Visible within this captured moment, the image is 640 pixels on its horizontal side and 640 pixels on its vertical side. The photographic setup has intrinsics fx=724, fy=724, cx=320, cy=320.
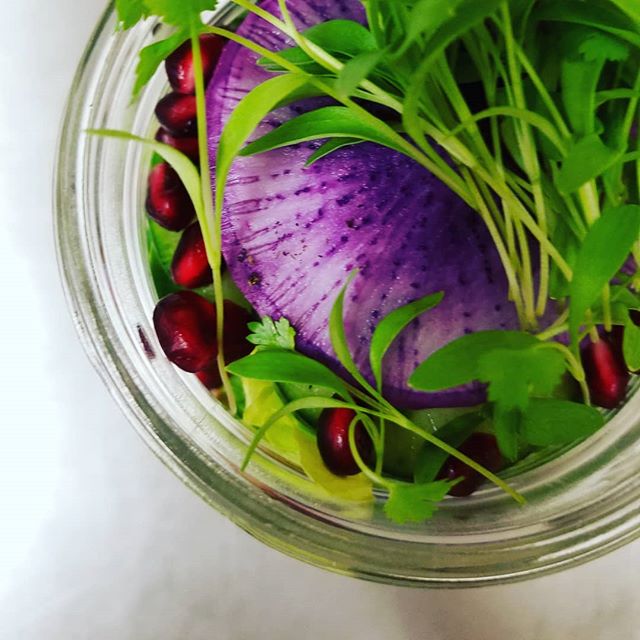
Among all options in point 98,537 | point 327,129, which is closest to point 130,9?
point 327,129

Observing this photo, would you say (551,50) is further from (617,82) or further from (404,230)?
(404,230)

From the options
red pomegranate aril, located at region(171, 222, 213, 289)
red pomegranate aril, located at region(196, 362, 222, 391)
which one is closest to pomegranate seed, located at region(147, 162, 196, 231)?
red pomegranate aril, located at region(171, 222, 213, 289)

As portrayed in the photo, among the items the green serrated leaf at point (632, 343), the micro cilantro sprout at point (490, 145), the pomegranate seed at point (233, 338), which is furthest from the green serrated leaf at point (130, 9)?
the green serrated leaf at point (632, 343)

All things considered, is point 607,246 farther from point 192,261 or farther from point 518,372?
point 192,261

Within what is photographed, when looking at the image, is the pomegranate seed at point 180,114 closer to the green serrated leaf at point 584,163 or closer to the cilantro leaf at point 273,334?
the cilantro leaf at point 273,334

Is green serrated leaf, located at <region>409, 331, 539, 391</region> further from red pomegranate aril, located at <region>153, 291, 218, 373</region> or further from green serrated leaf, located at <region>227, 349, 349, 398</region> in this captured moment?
red pomegranate aril, located at <region>153, 291, 218, 373</region>

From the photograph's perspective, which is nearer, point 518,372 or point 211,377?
point 518,372
